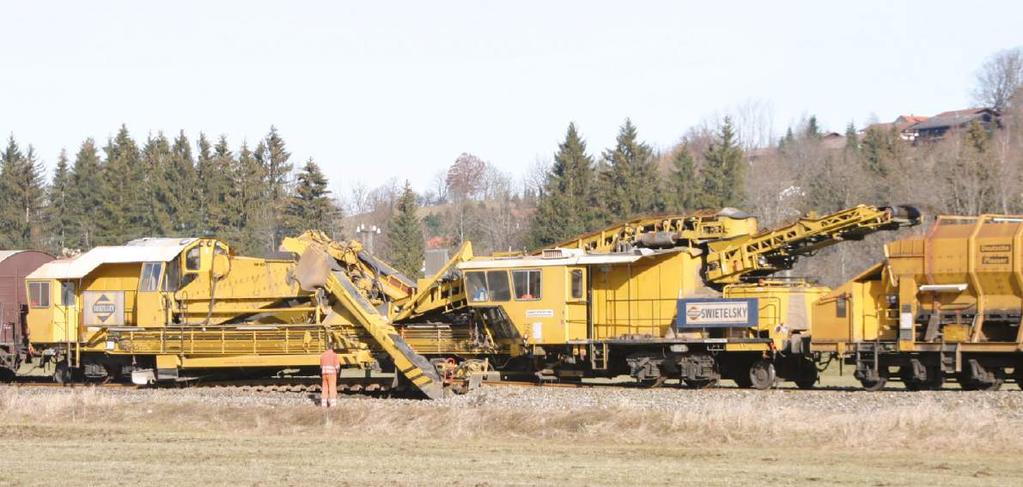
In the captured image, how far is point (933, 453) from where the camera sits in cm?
1816

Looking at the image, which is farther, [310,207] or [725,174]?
[725,174]

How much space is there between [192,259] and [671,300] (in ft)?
40.2

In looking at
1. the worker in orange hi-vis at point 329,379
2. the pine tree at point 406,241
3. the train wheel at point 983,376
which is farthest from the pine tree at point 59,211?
the train wheel at point 983,376

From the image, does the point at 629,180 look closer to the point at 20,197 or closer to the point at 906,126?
the point at 20,197

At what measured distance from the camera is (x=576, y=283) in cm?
2975

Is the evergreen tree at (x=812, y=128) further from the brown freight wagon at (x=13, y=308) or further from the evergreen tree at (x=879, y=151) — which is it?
the brown freight wagon at (x=13, y=308)

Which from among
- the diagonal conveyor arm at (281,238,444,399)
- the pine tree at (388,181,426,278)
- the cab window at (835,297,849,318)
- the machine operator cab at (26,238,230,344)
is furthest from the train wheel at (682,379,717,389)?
the pine tree at (388,181,426,278)

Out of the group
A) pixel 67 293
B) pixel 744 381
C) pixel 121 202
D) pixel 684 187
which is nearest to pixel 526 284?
pixel 744 381

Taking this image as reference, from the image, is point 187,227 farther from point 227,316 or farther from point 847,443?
point 847,443

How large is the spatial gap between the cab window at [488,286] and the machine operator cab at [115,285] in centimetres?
659

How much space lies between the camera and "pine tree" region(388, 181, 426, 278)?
65125mm

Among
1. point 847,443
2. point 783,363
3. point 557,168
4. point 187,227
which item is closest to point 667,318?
point 783,363

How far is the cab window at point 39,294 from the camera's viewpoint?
3266 centimetres

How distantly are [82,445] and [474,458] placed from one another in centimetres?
657
